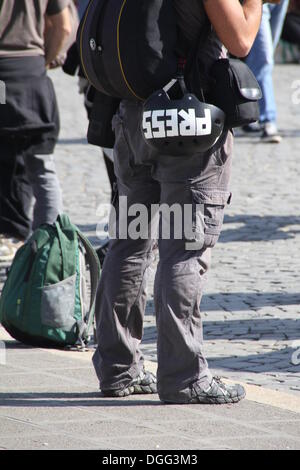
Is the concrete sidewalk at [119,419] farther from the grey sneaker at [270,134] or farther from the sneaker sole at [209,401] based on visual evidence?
the grey sneaker at [270,134]

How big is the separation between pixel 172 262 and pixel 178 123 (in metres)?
0.52

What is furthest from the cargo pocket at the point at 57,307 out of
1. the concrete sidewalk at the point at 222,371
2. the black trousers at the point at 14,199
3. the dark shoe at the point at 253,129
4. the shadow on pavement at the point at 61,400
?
the dark shoe at the point at 253,129

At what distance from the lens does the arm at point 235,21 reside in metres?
3.98

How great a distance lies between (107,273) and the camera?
4414 mm

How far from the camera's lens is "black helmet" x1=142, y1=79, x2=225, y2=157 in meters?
4.01

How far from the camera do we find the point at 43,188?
22.4ft

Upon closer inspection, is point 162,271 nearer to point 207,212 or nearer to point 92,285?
point 207,212

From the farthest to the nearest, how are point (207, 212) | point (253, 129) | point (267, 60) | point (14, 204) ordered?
point (253, 129) → point (267, 60) → point (14, 204) → point (207, 212)

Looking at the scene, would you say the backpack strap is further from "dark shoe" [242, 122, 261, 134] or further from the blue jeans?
"dark shoe" [242, 122, 261, 134]

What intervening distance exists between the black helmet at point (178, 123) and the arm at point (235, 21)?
0.23 metres

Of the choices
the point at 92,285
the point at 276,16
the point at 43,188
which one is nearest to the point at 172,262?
the point at 92,285

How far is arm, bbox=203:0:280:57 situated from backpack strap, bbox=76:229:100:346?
1.62 m

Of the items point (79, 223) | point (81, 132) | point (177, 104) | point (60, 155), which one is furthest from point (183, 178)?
point (81, 132)
